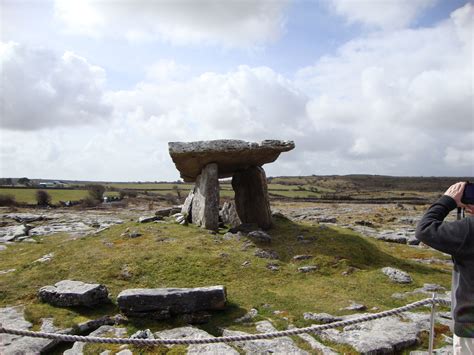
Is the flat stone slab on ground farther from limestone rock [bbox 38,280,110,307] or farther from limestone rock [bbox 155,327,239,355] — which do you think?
limestone rock [bbox 38,280,110,307]

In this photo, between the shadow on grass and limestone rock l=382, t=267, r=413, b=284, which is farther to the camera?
the shadow on grass

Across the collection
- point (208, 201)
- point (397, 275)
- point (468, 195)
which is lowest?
point (397, 275)

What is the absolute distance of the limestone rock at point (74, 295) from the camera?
9.09m

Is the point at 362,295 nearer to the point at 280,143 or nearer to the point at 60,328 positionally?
the point at 60,328

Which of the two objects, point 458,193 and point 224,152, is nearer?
point 458,193

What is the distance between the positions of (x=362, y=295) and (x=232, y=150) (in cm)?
820

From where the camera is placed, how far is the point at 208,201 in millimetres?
16969

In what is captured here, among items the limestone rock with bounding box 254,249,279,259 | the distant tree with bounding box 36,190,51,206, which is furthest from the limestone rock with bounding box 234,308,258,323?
the distant tree with bounding box 36,190,51,206

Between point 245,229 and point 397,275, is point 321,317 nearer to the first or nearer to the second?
point 397,275

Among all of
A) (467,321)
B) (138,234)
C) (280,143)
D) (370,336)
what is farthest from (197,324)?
(280,143)

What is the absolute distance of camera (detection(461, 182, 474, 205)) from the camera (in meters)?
4.65

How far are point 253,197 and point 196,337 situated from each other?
459 inches

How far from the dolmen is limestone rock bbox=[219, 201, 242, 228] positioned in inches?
18.9

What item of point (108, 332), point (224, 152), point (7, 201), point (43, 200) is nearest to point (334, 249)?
point (224, 152)
